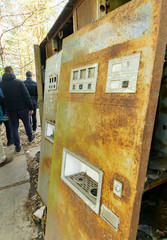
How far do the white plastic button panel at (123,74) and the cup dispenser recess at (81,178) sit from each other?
0.46 meters

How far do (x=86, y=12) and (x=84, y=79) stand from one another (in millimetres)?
771

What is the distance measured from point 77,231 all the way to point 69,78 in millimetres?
1086

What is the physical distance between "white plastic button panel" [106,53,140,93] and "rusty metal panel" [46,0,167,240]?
21 mm

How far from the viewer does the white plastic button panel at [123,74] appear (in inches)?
23.9

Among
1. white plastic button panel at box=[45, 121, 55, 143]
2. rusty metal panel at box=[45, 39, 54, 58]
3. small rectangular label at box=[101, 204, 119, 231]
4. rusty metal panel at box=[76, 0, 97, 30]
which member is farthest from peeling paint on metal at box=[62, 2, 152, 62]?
rusty metal panel at box=[45, 39, 54, 58]

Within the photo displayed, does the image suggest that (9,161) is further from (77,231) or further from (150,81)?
(150,81)

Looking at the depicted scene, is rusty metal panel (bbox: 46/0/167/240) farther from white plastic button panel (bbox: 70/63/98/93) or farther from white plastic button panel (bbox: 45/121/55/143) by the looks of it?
white plastic button panel (bbox: 45/121/55/143)

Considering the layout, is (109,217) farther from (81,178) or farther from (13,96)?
(13,96)

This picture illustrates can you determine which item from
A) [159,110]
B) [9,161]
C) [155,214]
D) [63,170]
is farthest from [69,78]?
[9,161]

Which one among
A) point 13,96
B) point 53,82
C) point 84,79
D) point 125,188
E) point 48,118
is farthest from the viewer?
point 13,96

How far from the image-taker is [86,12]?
1.21 m

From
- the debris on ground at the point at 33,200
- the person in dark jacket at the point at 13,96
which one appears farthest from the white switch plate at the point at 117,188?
the person in dark jacket at the point at 13,96

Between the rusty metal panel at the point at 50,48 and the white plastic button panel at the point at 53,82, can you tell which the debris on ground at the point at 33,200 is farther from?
the rusty metal panel at the point at 50,48

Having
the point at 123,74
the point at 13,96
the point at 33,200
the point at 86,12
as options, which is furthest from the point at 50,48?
the point at 33,200
